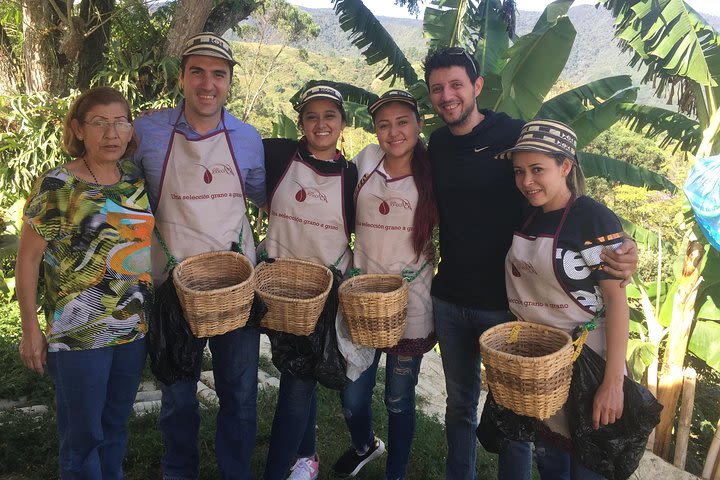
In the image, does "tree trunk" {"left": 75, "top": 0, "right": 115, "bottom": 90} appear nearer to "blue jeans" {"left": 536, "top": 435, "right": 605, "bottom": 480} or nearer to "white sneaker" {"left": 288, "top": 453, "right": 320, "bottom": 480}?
"white sneaker" {"left": 288, "top": 453, "right": 320, "bottom": 480}

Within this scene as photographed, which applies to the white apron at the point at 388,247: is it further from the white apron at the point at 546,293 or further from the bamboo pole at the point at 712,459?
the bamboo pole at the point at 712,459

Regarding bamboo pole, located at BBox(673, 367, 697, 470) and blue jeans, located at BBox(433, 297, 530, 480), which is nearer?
blue jeans, located at BBox(433, 297, 530, 480)

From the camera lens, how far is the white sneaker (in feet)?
9.70

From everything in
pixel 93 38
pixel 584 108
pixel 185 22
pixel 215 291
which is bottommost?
pixel 215 291

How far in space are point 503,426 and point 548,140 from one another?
118cm

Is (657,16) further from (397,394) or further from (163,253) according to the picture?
(163,253)

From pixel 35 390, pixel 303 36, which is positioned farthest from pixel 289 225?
pixel 303 36

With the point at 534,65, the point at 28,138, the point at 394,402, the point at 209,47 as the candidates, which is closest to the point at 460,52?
the point at 209,47

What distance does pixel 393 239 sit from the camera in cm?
257

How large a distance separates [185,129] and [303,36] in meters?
24.4

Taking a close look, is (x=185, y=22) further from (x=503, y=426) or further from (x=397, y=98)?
(x=503, y=426)

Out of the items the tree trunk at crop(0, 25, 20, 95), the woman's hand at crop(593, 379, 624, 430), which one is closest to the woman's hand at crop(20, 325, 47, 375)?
the woman's hand at crop(593, 379, 624, 430)


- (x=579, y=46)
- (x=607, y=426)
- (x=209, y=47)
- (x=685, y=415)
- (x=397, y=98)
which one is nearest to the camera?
(x=607, y=426)

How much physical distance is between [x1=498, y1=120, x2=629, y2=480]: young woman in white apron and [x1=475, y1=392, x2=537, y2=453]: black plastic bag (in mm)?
66
